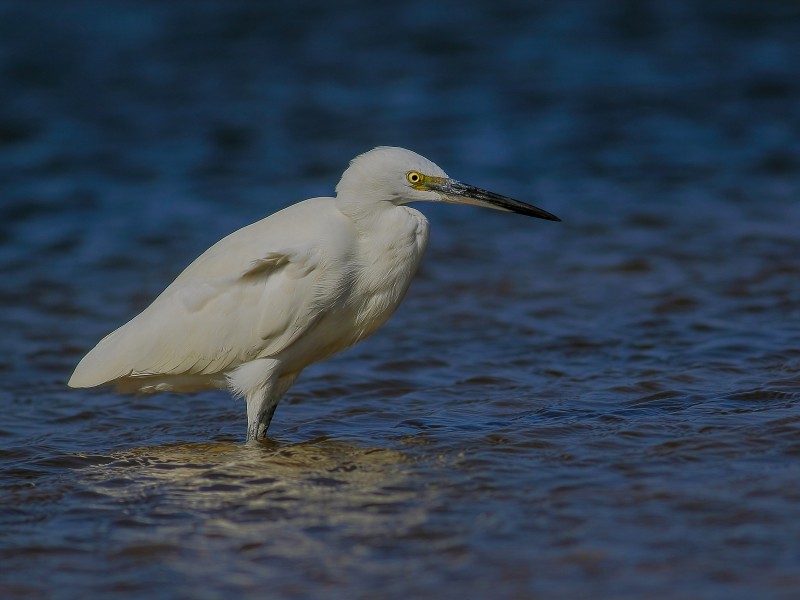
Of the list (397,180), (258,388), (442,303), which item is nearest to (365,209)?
(397,180)

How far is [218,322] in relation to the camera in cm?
650

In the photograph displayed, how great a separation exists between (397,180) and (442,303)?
327 cm

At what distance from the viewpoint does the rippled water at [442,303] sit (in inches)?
190

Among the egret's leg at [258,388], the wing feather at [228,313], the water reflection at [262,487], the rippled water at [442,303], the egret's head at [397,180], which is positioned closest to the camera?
the rippled water at [442,303]

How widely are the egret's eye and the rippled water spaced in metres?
1.42

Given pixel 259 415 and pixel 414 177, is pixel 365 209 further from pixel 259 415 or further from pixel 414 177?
pixel 259 415

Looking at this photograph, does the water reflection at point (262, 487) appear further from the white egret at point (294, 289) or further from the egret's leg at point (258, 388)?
the white egret at point (294, 289)

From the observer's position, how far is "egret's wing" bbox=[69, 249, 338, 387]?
20.6 feet

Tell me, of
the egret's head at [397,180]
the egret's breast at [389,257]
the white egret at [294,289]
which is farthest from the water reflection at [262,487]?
the egret's head at [397,180]

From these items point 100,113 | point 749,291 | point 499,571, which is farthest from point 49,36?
point 499,571

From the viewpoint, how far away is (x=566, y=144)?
13875 millimetres

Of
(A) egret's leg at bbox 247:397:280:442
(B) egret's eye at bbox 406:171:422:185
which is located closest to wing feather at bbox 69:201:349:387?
(A) egret's leg at bbox 247:397:280:442

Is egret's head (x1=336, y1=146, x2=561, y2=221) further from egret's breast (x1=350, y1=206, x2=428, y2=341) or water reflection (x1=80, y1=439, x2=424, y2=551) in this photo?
water reflection (x1=80, y1=439, x2=424, y2=551)

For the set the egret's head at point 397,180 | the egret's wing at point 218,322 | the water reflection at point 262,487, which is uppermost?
the egret's head at point 397,180
